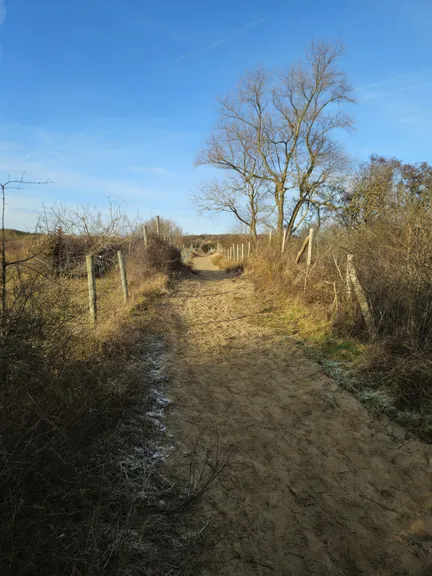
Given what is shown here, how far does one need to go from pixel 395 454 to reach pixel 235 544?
189cm

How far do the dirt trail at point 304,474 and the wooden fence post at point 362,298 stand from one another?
116 cm

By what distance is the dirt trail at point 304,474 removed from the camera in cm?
220

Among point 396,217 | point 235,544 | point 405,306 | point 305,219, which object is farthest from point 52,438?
point 305,219

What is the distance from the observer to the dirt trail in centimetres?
220

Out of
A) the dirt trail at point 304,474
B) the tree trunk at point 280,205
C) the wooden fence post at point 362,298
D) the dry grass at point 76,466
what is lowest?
the dirt trail at point 304,474

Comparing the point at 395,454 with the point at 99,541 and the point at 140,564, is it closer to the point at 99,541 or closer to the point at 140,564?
the point at 140,564

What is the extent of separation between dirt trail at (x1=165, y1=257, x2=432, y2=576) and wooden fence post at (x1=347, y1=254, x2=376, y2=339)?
116 cm

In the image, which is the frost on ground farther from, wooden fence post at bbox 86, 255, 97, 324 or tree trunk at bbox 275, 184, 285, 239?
tree trunk at bbox 275, 184, 285, 239

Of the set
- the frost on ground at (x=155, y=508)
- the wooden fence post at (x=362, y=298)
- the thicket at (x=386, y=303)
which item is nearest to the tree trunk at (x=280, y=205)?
the thicket at (x=386, y=303)

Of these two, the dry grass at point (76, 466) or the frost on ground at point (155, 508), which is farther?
the frost on ground at point (155, 508)

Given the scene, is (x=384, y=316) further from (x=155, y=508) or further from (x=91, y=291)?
(x=91, y=291)

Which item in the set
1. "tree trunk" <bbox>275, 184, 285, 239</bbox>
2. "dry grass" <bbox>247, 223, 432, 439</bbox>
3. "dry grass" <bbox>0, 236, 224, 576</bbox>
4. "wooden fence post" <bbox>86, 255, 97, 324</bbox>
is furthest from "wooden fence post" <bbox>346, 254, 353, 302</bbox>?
"tree trunk" <bbox>275, 184, 285, 239</bbox>

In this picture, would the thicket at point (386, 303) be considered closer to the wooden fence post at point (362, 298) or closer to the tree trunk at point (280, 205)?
the wooden fence post at point (362, 298)

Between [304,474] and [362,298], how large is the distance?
11.7 feet
